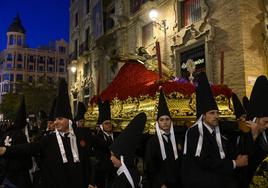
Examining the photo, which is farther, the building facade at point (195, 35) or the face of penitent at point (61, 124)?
the building facade at point (195, 35)

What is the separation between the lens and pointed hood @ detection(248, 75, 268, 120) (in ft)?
11.3

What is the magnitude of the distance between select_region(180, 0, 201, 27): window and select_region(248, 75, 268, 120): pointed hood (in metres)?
9.85

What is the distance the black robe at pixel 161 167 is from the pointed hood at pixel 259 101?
1310 mm

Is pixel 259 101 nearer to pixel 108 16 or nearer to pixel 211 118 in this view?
pixel 211 118

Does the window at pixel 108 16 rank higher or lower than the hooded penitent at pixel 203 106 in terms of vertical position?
higher

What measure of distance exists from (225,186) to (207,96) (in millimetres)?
1060

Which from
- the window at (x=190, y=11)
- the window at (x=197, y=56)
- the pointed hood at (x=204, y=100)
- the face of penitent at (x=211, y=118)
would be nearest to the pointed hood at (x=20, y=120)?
the pointed hood at (x=204, y=100)

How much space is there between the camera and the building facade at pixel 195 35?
34.7ft

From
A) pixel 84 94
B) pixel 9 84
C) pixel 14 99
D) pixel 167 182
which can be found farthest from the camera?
pixel 9 84

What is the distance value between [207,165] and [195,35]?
32.9 feet

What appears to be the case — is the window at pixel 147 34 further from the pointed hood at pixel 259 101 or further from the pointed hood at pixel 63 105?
the pointed hood at pixel 259 101

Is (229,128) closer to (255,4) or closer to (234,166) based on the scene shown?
(234,166)

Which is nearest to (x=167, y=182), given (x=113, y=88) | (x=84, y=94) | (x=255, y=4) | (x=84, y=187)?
(x=84, y=187)

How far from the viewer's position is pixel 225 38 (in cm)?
1130
